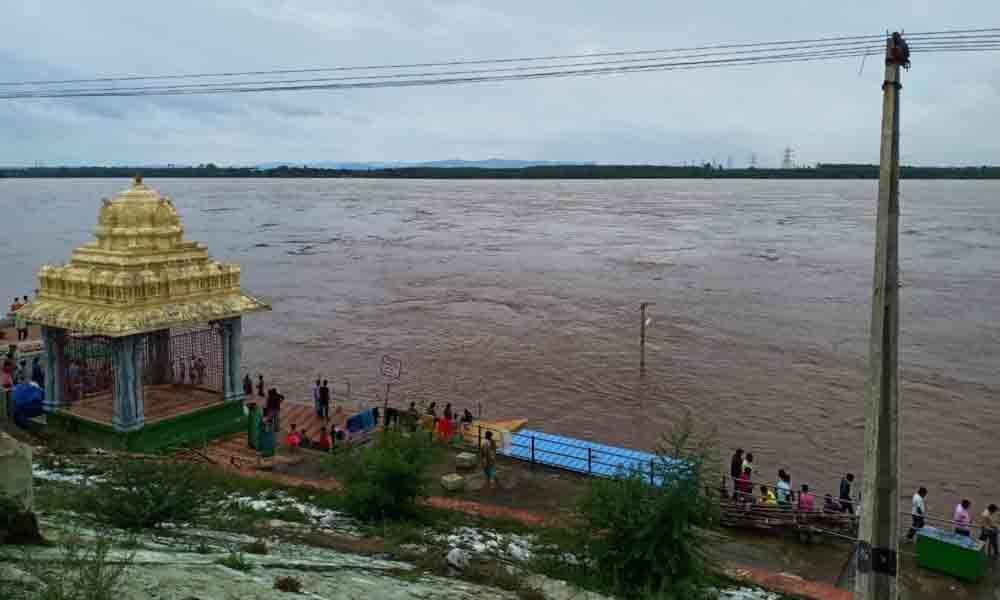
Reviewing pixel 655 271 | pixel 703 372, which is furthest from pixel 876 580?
pixel 655 271

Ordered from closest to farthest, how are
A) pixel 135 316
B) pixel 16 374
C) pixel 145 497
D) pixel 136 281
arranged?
pixel 145 497
pixel 135 316
pixel 136 281
pixel 16 374

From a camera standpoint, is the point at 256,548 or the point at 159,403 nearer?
the point at 256,548

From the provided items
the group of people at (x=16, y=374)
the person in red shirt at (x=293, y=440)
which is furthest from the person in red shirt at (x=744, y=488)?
the group of people at (x=16, y=374)

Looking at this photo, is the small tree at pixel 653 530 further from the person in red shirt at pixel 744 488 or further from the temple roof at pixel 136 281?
the temple roof at pixel 136 281

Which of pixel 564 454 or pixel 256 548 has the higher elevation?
pixel 256 548

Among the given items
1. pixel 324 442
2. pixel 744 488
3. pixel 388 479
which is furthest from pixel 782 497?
pixel 324 442

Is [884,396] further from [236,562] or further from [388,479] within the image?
[388,479]

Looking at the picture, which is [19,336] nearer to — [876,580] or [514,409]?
[514,409]

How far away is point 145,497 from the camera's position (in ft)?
31.5

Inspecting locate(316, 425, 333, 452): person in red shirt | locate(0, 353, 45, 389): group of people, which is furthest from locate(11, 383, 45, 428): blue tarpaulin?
locate(316, 425, 333, 452): person in red shirt

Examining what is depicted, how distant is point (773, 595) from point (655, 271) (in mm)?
43383

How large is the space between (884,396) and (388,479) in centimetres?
667

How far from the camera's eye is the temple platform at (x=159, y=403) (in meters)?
15.3

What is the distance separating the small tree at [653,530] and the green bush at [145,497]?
4.42m
